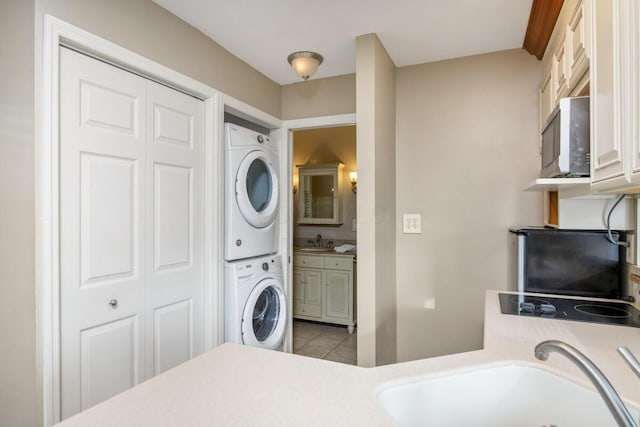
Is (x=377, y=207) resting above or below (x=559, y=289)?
above

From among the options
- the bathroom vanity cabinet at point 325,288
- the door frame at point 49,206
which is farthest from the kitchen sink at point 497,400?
the bathroom vanity cabinet at point 325,288

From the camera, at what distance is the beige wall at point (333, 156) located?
14.8ft

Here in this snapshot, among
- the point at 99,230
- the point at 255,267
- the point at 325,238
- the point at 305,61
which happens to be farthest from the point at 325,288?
the point at 99,230

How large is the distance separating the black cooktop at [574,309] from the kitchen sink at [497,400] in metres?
0.64

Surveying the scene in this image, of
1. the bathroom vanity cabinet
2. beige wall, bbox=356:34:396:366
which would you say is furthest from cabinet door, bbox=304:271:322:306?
beige wall, bbox=356:34:396:366

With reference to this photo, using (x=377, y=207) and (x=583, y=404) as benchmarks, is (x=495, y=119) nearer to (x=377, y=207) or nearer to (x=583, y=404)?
(x=377, y=207)

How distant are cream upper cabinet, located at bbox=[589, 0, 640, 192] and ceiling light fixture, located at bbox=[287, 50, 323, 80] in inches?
60.3

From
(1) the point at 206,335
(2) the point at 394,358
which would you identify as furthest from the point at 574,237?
(1) the point at 206,335

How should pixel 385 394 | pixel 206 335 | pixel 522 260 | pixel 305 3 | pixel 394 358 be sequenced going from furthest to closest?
pixel 394 358 < pixel 206 335 < pixel 522 260 < pixel 305 3 < pixel 385 394

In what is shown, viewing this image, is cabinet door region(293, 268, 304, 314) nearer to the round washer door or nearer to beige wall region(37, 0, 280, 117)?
the round washer door

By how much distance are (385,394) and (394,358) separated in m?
1.80

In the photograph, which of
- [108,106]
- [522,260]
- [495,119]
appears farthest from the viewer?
[495,119]

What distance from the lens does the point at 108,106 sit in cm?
160

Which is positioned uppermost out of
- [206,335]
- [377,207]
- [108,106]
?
[108,106]
